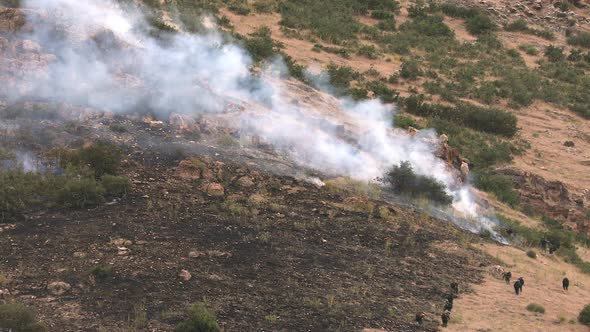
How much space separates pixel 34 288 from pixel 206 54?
576 inches

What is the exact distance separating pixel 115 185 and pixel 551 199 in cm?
1644

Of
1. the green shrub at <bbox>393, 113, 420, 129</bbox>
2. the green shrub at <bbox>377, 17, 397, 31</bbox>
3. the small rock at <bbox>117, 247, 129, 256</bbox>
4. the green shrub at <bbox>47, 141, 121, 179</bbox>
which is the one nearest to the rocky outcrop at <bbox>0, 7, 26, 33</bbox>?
the green shrub at <bbox>47, 141, 121, 179</bbox>

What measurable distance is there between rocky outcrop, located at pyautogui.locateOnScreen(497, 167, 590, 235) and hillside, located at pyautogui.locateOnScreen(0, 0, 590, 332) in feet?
0.27

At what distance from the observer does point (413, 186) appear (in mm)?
20203

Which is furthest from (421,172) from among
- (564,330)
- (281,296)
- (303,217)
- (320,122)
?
(281,296)

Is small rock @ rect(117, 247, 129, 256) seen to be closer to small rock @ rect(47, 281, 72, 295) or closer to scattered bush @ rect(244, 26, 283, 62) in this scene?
small rock @ rect(47, 281, 72, 295)

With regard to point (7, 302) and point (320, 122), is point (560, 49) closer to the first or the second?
point (320, 122)

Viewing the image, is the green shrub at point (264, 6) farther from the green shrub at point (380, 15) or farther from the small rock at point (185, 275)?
the small rock at point (185, 275)

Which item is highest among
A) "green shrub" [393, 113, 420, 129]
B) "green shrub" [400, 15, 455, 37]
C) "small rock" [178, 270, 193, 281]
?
"green shrub" [400, 15, 455, 37]

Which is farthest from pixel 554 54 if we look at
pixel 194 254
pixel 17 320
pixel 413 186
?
pixel 17 320

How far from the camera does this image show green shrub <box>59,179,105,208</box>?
14.8 metres

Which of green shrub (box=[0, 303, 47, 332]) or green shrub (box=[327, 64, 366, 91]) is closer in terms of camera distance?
green shrub (box=[0, 303, 47, 332])

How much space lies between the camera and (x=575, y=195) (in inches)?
1007

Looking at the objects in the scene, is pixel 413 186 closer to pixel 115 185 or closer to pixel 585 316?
pixel 585 316
